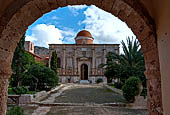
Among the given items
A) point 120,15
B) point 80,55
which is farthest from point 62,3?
point 80,55

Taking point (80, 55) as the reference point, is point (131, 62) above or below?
below

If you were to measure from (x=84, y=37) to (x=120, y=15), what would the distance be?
3154cm

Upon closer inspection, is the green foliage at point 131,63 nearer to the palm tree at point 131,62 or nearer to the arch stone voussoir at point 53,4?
the palm tree at point 131,62

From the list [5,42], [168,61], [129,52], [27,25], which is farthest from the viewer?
[129,52]

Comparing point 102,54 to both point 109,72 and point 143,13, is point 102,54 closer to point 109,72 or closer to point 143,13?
point 109,72

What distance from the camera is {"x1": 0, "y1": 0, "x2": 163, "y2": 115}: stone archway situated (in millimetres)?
2338

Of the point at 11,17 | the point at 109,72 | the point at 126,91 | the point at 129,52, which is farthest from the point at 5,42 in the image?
the point at 109,72

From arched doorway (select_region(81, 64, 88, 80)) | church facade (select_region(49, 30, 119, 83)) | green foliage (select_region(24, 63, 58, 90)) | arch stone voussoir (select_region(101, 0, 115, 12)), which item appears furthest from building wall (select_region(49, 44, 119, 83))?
arch stone voussoir (select_region(101, 0, 115, 12))

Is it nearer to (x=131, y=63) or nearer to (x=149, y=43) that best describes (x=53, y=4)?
(x=149, y=43)

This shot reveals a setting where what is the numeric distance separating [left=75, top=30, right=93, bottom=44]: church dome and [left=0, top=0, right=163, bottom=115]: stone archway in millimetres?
31255

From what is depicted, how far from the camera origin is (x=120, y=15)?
9.21 feet

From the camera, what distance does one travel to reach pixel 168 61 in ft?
6.26

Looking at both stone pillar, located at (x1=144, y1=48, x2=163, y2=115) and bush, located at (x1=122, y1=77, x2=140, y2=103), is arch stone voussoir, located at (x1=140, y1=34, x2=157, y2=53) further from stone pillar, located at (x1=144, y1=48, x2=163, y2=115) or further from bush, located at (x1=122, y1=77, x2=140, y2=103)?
bush, located at (x1=122, y1=77, x2=140, y2=103)

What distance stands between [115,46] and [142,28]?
3008cm
